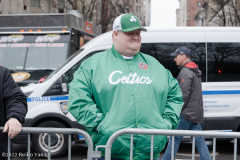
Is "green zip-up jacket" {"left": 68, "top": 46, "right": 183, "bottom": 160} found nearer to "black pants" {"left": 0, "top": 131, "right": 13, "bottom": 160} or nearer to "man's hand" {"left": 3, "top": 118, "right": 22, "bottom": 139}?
"man's hand" {"left": 3, "top": 118, "right": 22, "bottom": 139}

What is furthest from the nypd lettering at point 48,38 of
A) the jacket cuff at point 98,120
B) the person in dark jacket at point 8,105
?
the jacket cuff at point 98,120

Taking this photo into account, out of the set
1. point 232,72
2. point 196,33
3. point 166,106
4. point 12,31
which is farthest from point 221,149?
point 12,31

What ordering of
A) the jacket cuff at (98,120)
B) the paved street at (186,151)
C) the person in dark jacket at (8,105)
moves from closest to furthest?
the jacket cuff at (98,120) < the person in dark jacket at (8,105) < the paved street at (186,151)

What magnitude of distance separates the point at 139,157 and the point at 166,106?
1.63ft

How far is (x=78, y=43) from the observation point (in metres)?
9.00

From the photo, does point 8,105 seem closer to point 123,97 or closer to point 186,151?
point 123,97

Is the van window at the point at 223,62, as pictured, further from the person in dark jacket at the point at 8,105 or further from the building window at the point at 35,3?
the building window at the point at 35,3

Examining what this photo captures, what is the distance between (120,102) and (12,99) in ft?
3.00

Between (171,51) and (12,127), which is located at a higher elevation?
(171,51)

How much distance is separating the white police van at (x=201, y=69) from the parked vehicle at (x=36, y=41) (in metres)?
2.60

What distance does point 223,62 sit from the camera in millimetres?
5922

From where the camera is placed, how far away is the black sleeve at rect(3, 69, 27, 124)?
2560mm

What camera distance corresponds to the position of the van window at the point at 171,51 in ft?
19.3

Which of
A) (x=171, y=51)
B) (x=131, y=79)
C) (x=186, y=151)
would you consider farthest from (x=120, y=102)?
(x=186, y=151)
